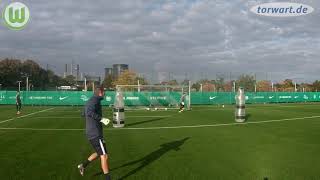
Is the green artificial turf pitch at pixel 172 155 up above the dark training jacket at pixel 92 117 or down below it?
below

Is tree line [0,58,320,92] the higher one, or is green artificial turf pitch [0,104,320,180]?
tree line [0,58,320,92]

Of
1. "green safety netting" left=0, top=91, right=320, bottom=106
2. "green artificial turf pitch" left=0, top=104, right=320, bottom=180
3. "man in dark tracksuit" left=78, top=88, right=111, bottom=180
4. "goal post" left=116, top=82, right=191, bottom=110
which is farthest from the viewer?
"green safety netting" left=0, top=91, right=320, bottom=106

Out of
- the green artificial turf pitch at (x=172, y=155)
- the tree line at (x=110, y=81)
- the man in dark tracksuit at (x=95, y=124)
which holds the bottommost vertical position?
the green artificial turf pitch at (x=172, y=155)

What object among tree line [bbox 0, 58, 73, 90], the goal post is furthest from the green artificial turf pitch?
tree line [bbox 0, 58, 73, 90]

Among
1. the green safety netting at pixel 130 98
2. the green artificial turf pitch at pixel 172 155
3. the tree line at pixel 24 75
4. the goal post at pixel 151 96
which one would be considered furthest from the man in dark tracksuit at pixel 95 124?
the tree line at pixel 24 75

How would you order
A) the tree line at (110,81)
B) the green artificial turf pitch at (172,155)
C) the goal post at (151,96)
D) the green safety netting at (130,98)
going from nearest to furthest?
the green artificial turf pitch at (172,155), the goal post at (151,96), the green safety netting at (130,98), the tree line at (110,81)

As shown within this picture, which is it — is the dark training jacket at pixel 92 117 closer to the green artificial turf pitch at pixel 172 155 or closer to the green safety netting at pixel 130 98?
the green artificial turf pitch at pixel 172 155

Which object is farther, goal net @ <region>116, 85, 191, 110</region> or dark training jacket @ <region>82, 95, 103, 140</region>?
goal net @ <region>116, 85, 191, 110</region>

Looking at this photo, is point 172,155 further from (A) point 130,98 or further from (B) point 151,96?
(A) point 130,98

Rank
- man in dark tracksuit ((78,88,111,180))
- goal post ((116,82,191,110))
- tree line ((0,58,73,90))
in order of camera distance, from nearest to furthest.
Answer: man in dark tracksuit ((78,88,111,180)), goal post ((116,82,191,110)), tree line ((0,58,73,90))

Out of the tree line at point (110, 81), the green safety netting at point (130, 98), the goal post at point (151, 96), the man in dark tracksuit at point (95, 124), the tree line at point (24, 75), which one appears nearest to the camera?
the man in dark tracksuit at point (95, 124)

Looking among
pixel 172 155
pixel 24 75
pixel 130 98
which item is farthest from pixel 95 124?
pixel 24 75

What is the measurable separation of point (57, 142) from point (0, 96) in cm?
4052

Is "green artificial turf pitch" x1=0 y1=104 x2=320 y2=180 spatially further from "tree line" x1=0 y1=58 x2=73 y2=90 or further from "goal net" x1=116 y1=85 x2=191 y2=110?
"tree line" x1=0 y1=58 x2=73 y2=90
